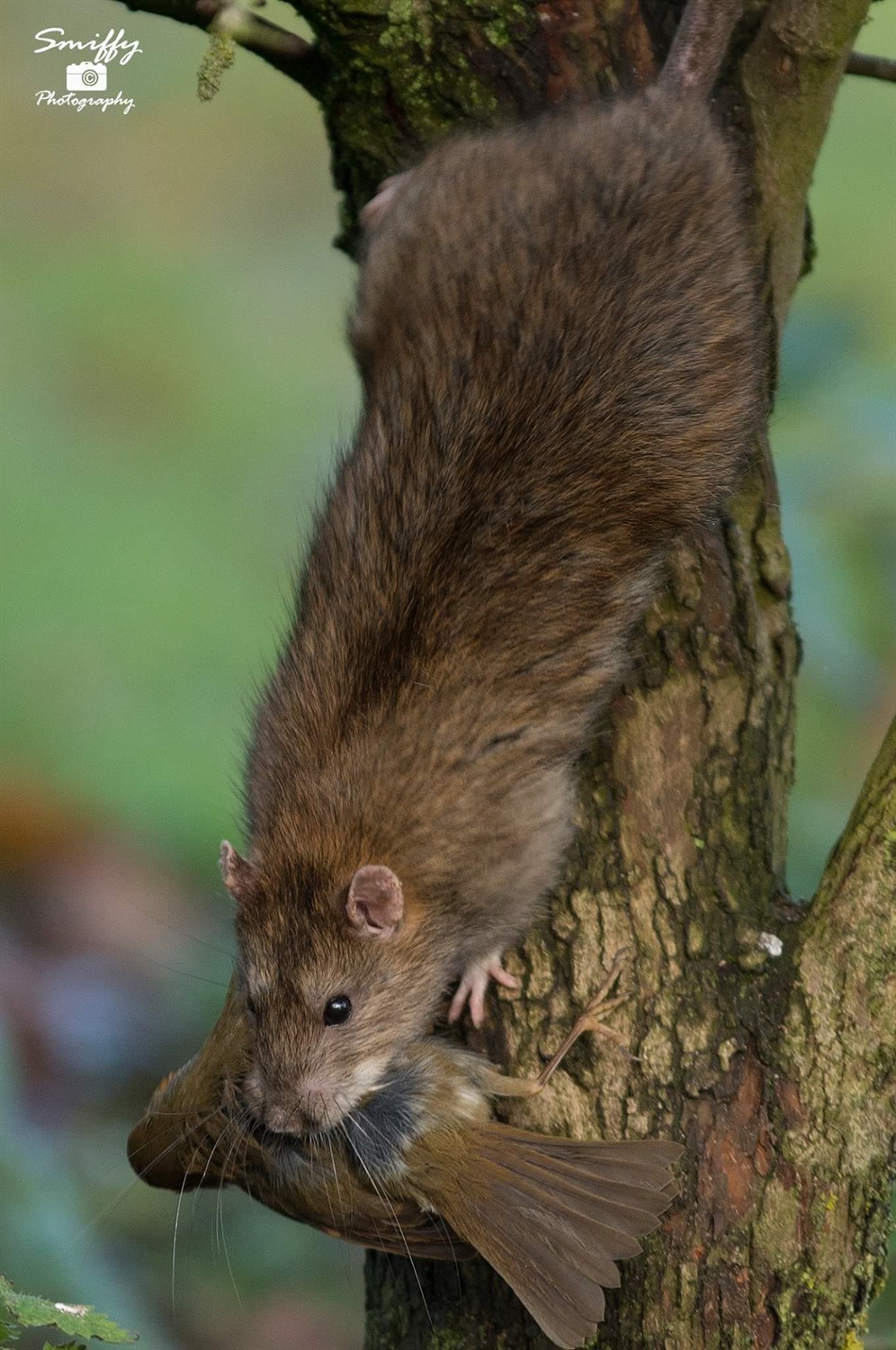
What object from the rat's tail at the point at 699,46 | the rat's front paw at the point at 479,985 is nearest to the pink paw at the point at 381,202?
the rat's tail at the point at 699,46

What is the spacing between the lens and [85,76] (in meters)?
4.48

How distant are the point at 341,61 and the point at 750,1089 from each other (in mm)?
2108

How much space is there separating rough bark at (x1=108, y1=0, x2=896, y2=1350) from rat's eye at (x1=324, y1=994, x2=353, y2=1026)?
0.31 metres

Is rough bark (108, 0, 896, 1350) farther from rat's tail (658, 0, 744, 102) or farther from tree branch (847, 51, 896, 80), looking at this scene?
tree branch (847, 51, 896, 80)

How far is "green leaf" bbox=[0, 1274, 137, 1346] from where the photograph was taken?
1854 millimetres

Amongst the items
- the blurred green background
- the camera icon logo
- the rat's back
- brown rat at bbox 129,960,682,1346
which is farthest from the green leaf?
the camera icon logo

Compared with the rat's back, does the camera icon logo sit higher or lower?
higher

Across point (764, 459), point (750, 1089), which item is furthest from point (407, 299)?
point (750, 1089)

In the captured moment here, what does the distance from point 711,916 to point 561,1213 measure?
55 centimetres

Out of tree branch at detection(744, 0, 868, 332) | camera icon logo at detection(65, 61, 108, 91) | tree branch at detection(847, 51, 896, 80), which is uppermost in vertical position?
tree branch at detection(847, 51, 896, 80)

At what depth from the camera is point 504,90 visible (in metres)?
2.93

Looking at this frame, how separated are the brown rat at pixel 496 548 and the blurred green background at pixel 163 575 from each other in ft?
3.80

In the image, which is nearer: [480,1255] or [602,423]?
[480,1255]

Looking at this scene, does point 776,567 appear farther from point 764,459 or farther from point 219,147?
point 219,147
